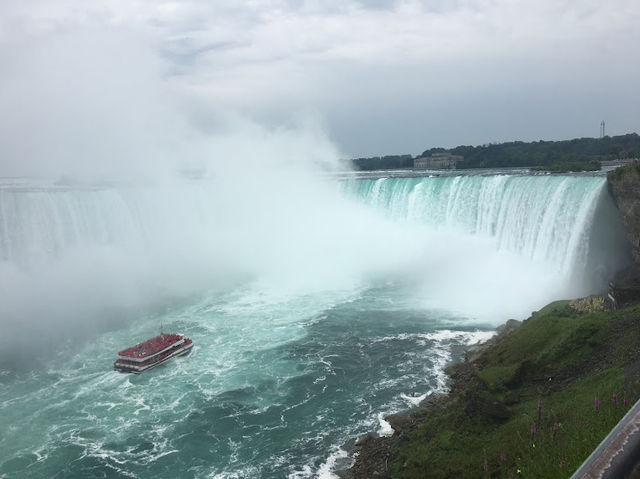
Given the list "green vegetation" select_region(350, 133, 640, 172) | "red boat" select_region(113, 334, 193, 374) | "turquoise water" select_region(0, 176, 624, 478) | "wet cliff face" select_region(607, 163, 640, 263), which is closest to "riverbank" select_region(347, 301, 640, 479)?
"turquoise water" select_region(0, 176, 624, 478)

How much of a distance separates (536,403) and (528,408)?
0.29 meters

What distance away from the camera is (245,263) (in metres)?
35.8

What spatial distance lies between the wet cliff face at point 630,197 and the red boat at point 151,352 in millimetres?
16651

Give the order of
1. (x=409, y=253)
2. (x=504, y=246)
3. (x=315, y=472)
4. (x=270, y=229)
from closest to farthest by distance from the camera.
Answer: (x=315, y=472) < (x=504, y=246) < (x=409, y=253) < (x=270, y=229)

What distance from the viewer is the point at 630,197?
1912cm

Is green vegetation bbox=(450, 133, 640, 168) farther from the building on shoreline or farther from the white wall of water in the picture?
the white wall of water

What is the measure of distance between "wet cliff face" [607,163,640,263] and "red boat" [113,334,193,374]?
16651 mm

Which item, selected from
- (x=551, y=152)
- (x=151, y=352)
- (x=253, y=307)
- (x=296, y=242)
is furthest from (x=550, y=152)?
(x=151, y=352)

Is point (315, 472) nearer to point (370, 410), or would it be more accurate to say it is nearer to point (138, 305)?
point (370, 410)

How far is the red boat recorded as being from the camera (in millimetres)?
18078

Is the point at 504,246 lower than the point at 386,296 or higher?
higher

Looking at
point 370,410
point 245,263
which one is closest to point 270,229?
point 245,263

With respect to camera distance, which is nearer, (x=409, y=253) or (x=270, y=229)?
(x=409, y=253)

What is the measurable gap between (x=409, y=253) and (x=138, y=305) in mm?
17390
